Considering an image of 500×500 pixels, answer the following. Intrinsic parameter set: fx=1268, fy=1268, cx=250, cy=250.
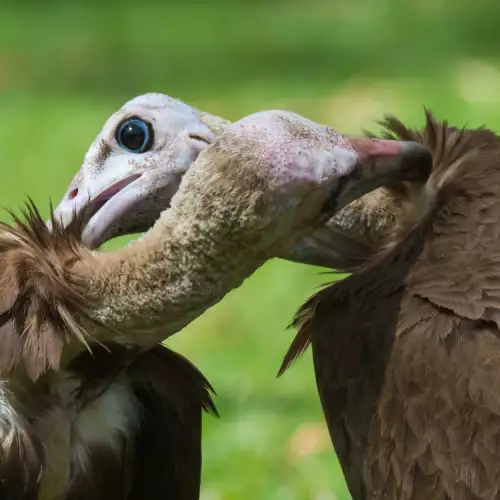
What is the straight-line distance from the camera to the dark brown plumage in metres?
1.49

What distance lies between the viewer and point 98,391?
1.63 metres

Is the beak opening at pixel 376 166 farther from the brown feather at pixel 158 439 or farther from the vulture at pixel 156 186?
the brown feather at pixel 158 439

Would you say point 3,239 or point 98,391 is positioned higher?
point 3,239

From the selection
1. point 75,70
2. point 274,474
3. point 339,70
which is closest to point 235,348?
point 274,474

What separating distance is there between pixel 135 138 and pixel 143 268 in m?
0.38

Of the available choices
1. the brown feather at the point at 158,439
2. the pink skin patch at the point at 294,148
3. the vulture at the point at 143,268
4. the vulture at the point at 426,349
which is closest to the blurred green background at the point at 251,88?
the brown feather at the point at 158,439

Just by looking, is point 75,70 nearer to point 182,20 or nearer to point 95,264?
point 182,20

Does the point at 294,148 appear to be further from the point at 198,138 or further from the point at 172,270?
the point at 198,138

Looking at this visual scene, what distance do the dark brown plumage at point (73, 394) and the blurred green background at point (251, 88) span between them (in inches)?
26.0

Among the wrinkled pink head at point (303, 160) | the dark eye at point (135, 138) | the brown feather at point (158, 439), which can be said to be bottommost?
the brown feather at point (158, 439)

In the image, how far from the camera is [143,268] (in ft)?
4.87

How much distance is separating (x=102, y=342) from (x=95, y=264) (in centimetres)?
10

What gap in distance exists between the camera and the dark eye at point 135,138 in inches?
71.2

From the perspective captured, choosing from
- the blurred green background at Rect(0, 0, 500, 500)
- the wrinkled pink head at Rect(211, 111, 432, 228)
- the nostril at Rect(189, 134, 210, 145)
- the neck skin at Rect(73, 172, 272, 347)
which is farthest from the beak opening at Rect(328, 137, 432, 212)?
the blurred green background at Rect(0, 0, 500, 500)
